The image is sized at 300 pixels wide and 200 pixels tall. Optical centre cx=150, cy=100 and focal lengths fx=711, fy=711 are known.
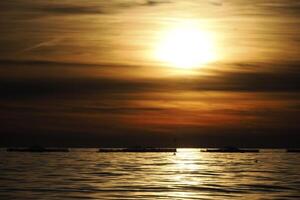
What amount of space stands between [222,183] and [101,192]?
2070cm

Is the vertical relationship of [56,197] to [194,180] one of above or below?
above

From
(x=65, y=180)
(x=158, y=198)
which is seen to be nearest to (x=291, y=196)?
(x=158, y=198)

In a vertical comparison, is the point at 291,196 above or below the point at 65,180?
above

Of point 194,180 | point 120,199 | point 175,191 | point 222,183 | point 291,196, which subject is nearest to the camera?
point 120,199

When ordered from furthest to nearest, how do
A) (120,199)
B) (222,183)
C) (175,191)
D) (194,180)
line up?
(194,180)
(222,183)
(175,191)
(120,199)

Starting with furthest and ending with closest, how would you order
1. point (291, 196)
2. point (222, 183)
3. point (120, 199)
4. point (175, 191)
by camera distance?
point (222, 183)
point (175, 191)
point (291, 196)
point (120, 199)

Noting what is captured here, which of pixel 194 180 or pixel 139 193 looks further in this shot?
pixel 194 180

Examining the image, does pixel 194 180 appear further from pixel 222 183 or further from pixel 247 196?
pixel 247 196

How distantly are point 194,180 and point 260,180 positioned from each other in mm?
8902

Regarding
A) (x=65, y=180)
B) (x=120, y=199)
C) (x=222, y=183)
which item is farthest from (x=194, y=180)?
(x=120, y=199)

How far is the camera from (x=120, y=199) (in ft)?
207

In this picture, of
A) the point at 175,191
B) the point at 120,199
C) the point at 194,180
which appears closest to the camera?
the point at 120,199

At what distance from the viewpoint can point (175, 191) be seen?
7188 centimetres

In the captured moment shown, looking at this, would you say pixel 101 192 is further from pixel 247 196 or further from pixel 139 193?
pixel 247 196
